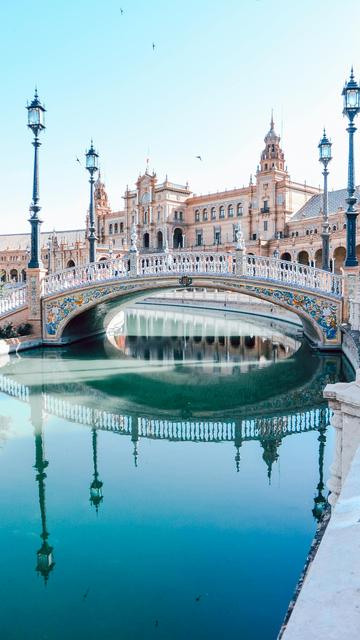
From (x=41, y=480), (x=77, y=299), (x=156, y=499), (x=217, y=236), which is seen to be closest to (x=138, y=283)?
(x=77, y=299)

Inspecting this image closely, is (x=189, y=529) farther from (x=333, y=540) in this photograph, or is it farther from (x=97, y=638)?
(x=333, y=540)

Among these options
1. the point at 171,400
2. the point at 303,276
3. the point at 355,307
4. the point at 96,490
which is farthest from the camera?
the point at 303,276

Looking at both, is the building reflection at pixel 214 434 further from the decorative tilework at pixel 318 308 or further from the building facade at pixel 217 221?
the building facade at pixel 217 221

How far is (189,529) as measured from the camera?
5523mm

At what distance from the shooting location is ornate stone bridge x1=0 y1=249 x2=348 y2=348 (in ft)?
53.2

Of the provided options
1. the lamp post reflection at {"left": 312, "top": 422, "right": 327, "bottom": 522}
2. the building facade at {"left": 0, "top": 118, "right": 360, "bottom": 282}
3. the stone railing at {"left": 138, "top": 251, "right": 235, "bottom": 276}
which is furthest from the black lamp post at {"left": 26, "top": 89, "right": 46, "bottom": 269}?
the building facade at {"left": 0, "top": 118, "right": 360, "bottom": 282}

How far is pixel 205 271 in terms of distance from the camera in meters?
17.2

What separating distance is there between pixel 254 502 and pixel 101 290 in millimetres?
12383

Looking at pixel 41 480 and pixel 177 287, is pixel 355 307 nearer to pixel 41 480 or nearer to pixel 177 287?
pixel 177 287

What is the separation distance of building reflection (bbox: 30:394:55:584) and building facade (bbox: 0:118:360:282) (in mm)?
38362

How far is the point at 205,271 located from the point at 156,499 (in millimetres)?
11498

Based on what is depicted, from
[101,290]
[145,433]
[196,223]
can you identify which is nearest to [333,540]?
[145,433]

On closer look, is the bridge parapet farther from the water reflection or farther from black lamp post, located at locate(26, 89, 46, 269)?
black lamp post, located at locate(26, 89, 46, 269)

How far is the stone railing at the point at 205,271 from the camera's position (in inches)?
626
